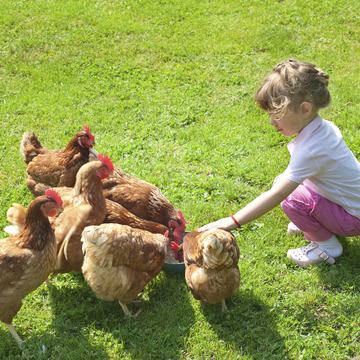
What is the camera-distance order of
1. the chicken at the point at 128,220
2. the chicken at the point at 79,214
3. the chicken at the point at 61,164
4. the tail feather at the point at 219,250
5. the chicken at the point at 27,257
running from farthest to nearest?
the chicken at the point at 61,164 < the chicken at the point at 128,220 < the chicken at the point at 79,214 < the chicken at the point at 27,257 < the tail feather at the point at 219,250

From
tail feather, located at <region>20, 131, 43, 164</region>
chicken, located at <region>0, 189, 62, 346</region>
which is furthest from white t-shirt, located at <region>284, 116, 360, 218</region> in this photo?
tail feather, located at <region>20, 131, 43, 164</region>

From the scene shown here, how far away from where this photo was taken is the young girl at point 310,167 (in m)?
3.19

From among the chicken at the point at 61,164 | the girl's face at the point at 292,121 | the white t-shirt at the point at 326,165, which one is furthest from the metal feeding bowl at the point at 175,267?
the girl's face at the point at 292,121

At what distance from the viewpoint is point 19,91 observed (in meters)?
6.72

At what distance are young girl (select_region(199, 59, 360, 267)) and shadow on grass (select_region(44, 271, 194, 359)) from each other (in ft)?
2.50

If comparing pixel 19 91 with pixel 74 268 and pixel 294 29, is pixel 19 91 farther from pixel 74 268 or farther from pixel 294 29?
pixel 294 29

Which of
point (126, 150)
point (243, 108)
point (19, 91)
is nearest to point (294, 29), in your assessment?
point (243, 108)

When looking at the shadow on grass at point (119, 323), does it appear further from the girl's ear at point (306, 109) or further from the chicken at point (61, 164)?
the girl's ear at point (306, 109)

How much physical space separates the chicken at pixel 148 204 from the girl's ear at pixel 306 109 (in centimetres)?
153

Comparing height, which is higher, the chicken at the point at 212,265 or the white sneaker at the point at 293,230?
the chicken at the point at 212,265

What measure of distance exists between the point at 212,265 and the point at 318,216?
123 centimetres

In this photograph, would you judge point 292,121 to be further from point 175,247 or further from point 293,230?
point 175,247

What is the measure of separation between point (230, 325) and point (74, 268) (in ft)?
4.83

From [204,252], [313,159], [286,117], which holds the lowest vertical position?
[204,252]
